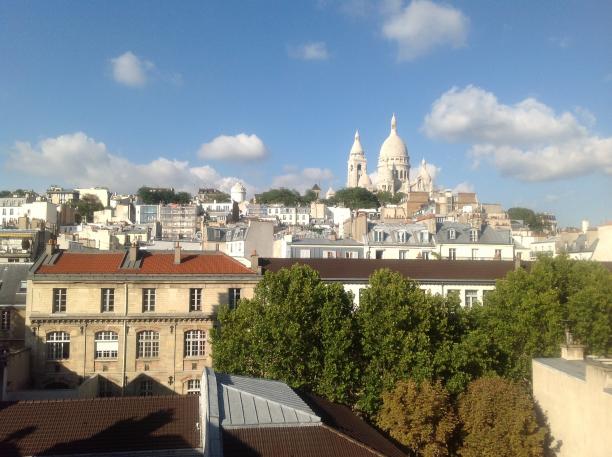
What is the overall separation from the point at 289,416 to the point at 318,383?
9.02 metres

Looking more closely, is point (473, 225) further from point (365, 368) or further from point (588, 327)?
point (365, 368)

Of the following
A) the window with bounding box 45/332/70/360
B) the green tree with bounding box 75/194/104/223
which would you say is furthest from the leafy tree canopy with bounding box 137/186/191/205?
the window with bounding box 45/332/70/360

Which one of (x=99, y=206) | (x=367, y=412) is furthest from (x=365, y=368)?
(x=99, y=206)

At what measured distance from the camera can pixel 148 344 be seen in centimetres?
3384

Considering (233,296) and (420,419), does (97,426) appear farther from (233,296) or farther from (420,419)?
(233,296)

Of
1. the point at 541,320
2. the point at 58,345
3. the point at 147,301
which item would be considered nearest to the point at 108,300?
the point at 147,301

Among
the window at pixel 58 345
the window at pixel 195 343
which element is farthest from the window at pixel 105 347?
the window at pixel 195 343

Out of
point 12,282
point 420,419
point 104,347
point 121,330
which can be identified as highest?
point 12,282

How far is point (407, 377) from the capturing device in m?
27.1

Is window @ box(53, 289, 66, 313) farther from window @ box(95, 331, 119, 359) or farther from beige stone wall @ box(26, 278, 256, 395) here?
window @ box(95, 331, 119, 359)

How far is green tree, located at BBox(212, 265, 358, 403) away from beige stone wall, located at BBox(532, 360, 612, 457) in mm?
8004

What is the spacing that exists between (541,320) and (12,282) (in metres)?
29.7

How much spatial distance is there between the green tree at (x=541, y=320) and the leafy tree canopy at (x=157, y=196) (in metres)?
167

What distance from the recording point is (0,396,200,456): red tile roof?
17.2 m
